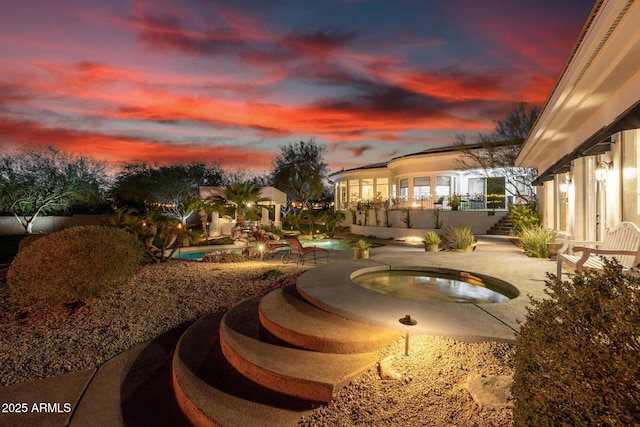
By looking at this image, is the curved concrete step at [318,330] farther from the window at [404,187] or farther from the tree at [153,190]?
the tree at [153,190]

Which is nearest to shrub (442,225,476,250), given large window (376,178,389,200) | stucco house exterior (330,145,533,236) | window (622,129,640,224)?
window (622,129,640,224)

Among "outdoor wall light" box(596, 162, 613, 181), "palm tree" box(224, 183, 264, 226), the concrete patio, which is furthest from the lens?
"palm tree" box(224, 183, 264, 226)

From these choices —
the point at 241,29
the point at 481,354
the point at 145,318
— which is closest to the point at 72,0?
the point at 241,29

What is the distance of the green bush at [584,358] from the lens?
60.0 inches

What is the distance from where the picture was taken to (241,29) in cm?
1334

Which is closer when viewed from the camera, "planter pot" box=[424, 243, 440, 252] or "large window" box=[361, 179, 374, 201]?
"planter pot" box=[424, 243, 440, 252]

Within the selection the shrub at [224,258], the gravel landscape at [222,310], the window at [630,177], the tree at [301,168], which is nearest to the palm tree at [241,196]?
the shrub at [224,258]

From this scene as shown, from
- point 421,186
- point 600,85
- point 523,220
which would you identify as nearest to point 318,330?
point 600,85

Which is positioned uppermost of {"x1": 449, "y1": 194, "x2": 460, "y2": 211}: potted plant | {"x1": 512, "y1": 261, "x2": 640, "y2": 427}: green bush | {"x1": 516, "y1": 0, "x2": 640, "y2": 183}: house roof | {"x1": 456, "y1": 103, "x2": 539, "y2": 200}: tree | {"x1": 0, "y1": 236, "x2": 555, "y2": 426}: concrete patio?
{"x1": 456, "y1": 103, "x2": 539, "y2": 200}: tree

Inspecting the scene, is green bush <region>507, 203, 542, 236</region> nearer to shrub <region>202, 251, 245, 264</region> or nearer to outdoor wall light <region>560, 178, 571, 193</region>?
outdoor wall light <region>560, 178, 571, 193</region>

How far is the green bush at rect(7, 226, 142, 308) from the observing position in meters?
6.34

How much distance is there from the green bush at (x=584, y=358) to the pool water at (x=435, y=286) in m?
3.94

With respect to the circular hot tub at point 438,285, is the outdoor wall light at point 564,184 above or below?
above

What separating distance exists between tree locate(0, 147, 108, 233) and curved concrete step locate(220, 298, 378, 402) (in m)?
31.8
